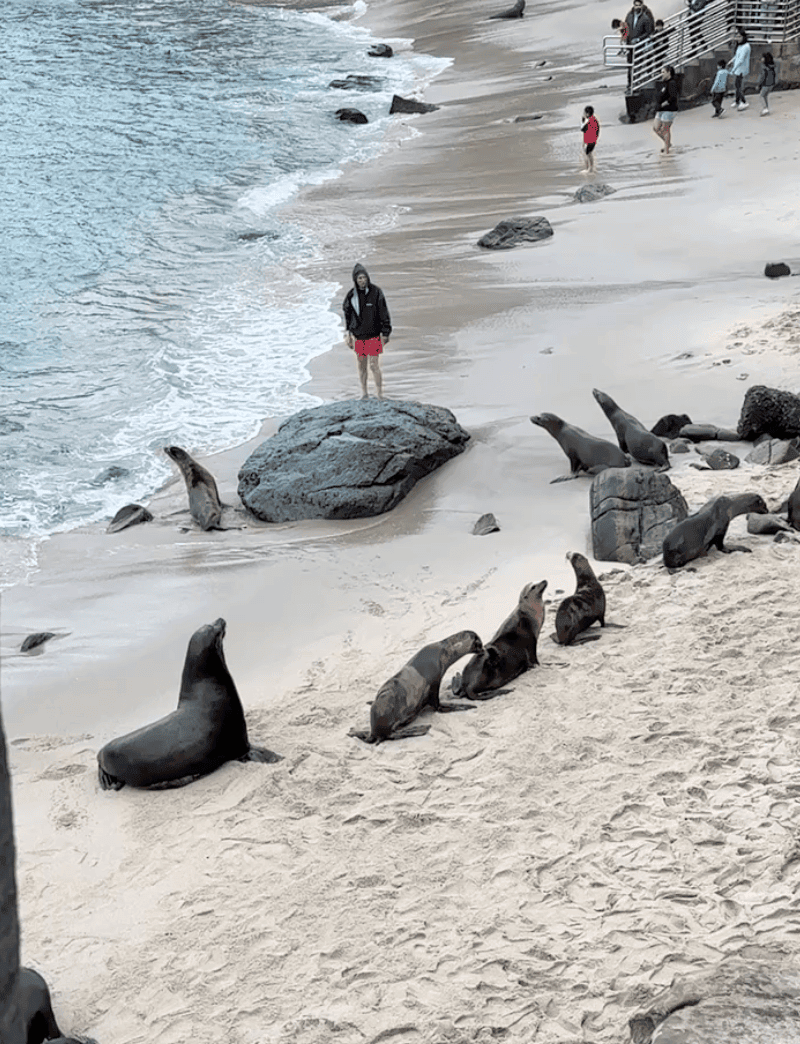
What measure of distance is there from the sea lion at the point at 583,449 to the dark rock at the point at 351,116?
2306 cm

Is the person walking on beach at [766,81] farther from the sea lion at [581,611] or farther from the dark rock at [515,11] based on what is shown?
the sea lion at [581,611]

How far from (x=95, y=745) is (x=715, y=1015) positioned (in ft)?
14.4

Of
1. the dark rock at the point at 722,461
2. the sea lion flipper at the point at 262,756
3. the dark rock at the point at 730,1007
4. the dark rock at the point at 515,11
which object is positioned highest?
the dark rock at the point at 515,11

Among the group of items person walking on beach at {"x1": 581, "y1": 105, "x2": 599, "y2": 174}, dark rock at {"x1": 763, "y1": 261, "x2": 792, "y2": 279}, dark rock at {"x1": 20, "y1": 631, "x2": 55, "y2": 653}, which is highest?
person walking on beach at {"x1": 581, "y1": 105, "x2": 599, "y2": 174}

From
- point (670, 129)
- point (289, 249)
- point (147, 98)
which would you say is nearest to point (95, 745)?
point (289, 249)

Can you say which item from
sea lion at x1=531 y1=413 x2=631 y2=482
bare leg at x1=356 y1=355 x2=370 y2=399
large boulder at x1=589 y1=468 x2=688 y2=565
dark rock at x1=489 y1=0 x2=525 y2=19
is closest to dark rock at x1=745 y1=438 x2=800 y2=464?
sea lion at x1=531 y1=413 x2=631 y2=482

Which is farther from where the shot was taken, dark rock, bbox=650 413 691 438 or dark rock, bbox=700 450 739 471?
dark rock, bbox=650 413 691 438

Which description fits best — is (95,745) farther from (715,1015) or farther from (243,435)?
(243,435)

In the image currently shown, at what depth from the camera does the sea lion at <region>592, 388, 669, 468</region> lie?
9805 mm

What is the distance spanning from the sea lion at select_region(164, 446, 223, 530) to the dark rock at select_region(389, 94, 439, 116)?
2279 cm

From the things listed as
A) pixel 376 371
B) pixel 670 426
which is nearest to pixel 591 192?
pixel 376 371

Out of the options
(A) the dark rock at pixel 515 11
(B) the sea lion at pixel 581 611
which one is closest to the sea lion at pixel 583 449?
(B) the sea lion at pixel 581 611

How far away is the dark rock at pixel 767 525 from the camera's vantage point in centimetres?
823

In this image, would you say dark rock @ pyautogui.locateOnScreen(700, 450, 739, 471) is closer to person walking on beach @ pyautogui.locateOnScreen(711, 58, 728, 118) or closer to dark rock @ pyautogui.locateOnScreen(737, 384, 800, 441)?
dark rock @ pyautogui.locateOnScreen(737, 384, 800, 441)
